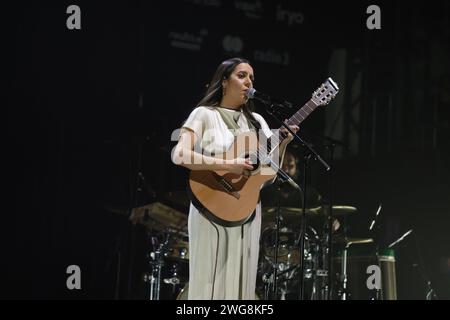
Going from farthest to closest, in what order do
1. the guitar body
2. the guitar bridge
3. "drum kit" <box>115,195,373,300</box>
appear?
"drum kit" <box>115,195,373,300</box>, the guitar bridge, the guitar body

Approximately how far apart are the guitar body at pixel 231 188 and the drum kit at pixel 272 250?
2.02 m

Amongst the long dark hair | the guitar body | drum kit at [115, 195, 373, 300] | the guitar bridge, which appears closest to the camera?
the guitar body

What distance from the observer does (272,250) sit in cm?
547

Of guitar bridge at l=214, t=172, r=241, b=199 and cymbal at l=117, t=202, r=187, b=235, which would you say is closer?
guitar bridge at l=214, t=172, r=241, b=199

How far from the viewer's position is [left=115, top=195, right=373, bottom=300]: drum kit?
219 inches

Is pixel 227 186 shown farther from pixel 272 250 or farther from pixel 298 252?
pixel 298 252

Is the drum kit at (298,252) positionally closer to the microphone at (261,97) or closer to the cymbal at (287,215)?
the cymbal at (287,215)

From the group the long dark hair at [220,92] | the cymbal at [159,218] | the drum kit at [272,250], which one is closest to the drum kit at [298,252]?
the drum kit at [272,250]

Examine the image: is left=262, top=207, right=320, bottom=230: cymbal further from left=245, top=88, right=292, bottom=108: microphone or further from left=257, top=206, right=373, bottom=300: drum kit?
left=245, top=88, right=292, bottom=108: microphone

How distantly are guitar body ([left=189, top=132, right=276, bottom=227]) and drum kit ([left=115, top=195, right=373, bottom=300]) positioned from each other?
2.02 metres

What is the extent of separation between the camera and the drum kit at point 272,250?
5551 millimetres

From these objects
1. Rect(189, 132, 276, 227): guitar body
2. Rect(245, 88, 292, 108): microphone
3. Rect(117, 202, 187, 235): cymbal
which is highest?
Rect(245, 88, 292, 108): microphone

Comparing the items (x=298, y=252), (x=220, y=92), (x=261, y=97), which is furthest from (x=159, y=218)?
(x=261, y=97)

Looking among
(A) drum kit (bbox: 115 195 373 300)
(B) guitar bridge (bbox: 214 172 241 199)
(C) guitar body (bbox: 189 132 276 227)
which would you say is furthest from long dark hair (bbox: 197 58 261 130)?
(A) drum kit (bbox: 115 195 373 300)
